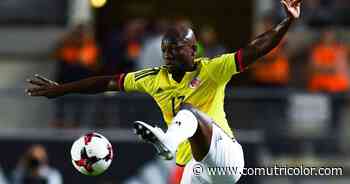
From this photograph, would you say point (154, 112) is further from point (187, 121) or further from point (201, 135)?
point (187, 121)

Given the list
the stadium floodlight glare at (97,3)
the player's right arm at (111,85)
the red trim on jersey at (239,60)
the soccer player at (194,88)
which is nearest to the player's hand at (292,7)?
the soccer player at (194,88)

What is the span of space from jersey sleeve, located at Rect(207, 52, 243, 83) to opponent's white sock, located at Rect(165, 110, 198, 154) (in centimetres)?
57

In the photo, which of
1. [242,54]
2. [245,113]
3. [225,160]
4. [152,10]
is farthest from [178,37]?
[152,10]

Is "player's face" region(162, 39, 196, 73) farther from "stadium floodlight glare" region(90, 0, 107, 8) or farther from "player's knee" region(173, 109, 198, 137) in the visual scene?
"stadium floodlight glare" region(90, 0, 107, 8)

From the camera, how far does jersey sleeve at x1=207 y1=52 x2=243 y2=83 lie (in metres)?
10.6

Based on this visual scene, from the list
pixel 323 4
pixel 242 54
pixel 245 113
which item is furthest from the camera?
pixel 323 4

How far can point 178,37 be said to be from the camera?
1052 cm

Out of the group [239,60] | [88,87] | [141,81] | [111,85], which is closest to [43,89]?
[88,87]

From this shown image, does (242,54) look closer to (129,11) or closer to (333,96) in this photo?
(333,96)

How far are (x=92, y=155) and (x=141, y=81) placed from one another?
0.90 m

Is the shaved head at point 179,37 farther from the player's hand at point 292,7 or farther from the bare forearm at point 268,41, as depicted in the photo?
the player's hand at point 292,7

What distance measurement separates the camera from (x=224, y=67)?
10.7 metres

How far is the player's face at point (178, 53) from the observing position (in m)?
10.5

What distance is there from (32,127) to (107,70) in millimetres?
1461
